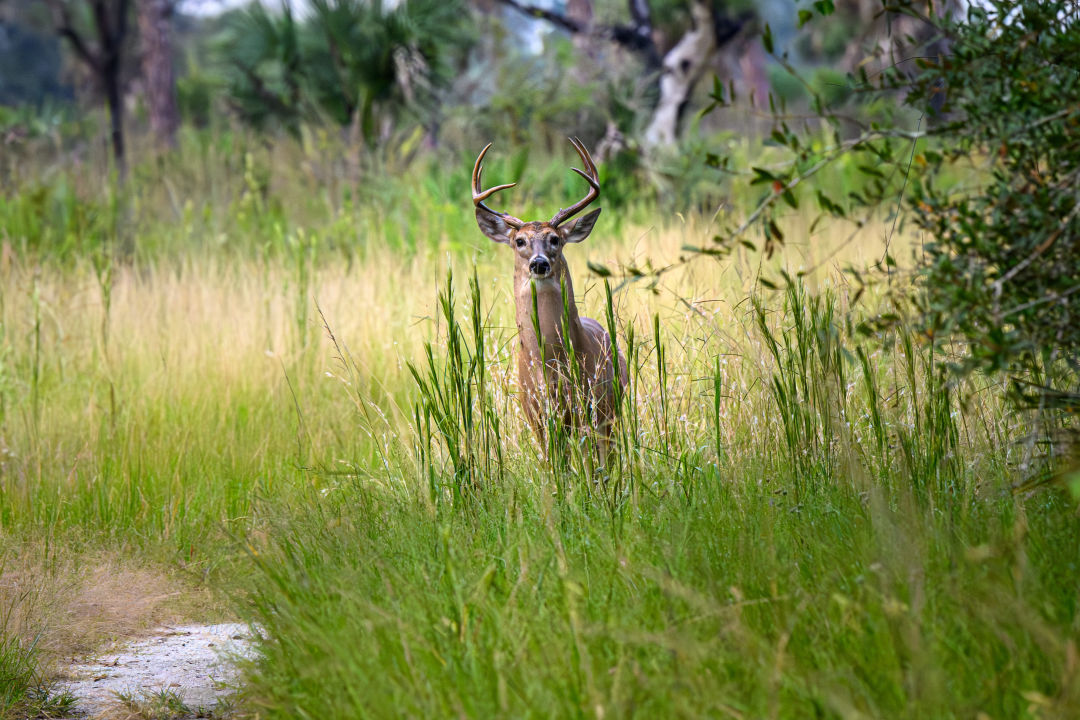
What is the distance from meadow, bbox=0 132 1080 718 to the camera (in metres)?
2.58

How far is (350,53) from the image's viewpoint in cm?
1647

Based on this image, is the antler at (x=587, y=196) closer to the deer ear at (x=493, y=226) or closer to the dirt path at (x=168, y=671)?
the deer ear at (x=493, y=226)

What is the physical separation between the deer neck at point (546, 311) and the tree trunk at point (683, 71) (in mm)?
11042

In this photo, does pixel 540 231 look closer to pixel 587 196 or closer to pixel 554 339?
pixel 587 196

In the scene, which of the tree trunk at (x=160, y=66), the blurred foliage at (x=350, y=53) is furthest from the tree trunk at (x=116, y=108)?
the tree trunk at (x=160, y=66)

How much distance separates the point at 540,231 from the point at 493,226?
1.70 ft

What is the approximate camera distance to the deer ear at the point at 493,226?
220 inches

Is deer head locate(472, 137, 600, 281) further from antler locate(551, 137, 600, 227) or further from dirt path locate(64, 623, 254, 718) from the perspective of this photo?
dirt path locate(64, 623, 254, 718)

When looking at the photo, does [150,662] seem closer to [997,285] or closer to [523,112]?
[997,285]

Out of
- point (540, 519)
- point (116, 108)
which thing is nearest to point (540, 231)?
point (540, 519)

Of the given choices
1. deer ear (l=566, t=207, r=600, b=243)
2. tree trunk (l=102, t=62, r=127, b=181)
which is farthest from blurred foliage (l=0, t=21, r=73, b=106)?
deer ear (l=566, t=207, r=600, b=243)

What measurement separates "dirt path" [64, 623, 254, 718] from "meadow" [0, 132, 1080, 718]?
5.4 inches

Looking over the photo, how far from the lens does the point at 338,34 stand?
646 inches

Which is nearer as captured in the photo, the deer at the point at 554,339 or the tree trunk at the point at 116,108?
the deer at the point at 554,339
